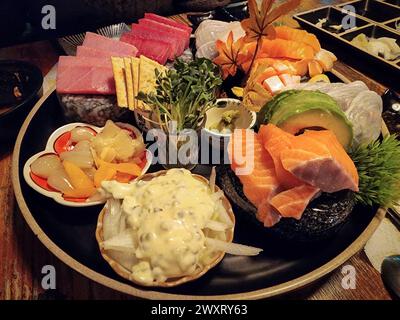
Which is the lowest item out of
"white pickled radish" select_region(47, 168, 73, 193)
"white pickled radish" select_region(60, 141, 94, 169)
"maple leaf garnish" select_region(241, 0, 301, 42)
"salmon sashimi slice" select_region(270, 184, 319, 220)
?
"white pickled radish" select_region(47, 168, 73, 193)

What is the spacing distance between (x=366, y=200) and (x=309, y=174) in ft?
1.39

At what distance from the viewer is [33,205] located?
1786 millimetres

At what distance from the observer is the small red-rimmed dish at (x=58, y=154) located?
1.75 meters

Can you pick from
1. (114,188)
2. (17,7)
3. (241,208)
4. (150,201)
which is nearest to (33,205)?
(114,188)

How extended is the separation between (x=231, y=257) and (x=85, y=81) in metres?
1.37

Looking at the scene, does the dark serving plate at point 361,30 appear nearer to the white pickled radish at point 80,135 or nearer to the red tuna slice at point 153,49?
the red tuna slice at point 153,49

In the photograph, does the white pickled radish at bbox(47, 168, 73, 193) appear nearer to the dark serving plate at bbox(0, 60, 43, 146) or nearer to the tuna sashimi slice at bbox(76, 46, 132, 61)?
the dark serving plate at bbox(0, 60, 43, 146)

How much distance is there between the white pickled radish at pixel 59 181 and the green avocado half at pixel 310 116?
1.06 meters

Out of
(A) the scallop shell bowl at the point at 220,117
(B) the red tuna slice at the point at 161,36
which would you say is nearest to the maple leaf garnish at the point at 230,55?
(B) the red tuna slice at the point at 161,36

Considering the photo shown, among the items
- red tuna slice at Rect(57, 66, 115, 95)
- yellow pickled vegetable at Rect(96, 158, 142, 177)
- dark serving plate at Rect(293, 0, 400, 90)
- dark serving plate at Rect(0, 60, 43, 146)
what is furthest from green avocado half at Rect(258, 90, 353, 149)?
dark serving plate at Rect(0, 60, 43, 146)

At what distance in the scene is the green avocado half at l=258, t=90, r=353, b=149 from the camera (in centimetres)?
169

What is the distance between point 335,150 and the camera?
1574 mm

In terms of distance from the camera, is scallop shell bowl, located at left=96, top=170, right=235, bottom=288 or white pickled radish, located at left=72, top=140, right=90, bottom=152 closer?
scallop shell bowl, located at left=96, top=170, right=235, bottom=288

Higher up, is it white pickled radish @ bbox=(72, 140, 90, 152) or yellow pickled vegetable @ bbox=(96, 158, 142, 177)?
white pickled radish @ bbox=(72, 140, 90, 152)
